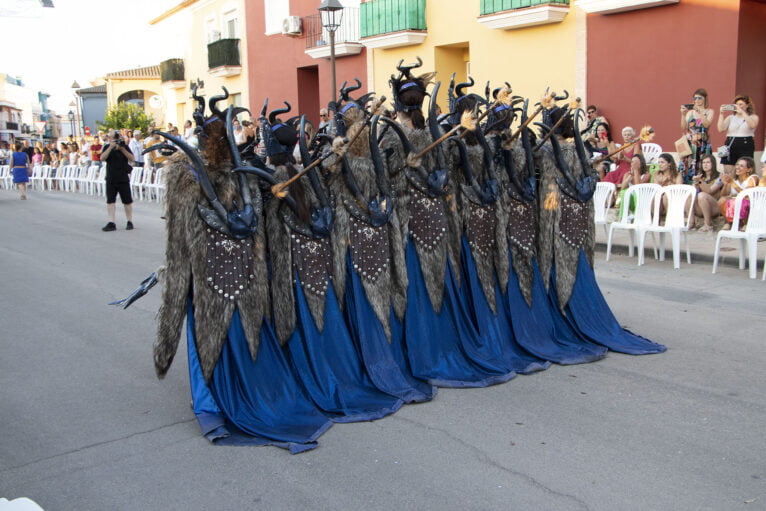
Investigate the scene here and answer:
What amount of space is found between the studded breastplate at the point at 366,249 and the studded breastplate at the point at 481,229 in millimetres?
817

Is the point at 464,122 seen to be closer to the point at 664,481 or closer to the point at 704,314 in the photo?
the point at 664,481

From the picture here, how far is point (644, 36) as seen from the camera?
42.7ft

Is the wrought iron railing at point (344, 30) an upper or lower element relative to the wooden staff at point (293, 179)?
upper

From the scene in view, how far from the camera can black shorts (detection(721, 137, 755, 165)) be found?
1023 centimetres

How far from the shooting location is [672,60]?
12586mm

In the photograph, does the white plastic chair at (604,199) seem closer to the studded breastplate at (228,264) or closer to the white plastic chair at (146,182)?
the studded breastplate at (228,264)

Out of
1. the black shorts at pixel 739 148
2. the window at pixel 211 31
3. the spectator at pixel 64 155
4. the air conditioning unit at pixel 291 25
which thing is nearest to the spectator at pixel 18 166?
the spectator at pixel 64 155

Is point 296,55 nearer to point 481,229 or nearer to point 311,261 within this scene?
point 481,229

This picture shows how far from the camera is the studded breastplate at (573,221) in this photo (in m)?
5.44

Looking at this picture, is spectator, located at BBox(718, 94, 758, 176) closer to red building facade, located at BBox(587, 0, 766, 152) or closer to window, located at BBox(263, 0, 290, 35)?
red building facade, located at BBox(587, 0, 766, 152)

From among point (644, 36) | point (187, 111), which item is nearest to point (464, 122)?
point (644, 36)

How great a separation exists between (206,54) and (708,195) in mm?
23688

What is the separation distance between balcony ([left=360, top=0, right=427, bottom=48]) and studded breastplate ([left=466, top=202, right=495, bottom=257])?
13628mm

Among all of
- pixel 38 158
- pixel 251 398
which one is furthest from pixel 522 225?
pixel 38 158
